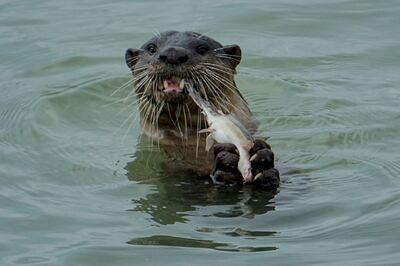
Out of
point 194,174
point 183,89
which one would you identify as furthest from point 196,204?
point 183,89

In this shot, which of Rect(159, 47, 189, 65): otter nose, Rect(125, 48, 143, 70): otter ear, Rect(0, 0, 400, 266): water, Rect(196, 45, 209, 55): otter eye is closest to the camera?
Rect(0, 0, 400, 266): water

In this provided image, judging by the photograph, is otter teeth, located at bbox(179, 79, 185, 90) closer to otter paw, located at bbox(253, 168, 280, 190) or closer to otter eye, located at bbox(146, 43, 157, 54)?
otter eye, located at bbox(146, 43, 157, 54)

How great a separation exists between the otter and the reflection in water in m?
0.10

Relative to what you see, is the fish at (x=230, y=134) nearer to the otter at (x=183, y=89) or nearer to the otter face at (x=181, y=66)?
the otter at (x=183, y=89)

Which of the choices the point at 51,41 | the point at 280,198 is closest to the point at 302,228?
the point at 280,198

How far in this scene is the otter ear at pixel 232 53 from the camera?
A: 806 cm

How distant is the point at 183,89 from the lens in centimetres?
740

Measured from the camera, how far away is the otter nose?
23.9 ft

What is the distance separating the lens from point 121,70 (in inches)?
396

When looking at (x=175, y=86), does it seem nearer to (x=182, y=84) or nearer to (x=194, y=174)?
(x=182, y=84)

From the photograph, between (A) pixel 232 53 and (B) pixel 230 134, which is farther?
(A) pixel 232 53

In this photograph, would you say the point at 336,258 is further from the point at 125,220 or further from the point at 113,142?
the point at 113,142

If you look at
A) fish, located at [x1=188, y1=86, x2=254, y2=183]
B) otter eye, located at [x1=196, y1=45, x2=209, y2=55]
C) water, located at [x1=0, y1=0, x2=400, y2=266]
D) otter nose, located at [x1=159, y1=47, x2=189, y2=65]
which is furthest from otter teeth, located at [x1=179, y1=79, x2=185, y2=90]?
water, located at [x1=0, y1=0, x2=400, y2=266]

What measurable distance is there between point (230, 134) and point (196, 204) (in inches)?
17.3
